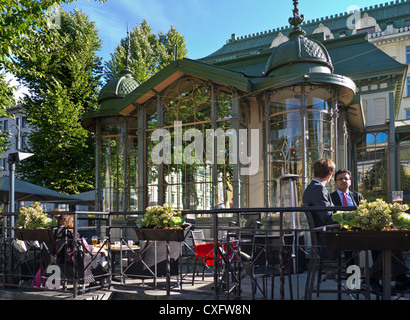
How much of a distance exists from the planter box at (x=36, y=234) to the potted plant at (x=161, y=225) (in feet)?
4.01

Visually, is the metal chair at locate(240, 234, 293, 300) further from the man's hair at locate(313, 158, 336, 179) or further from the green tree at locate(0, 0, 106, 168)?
the green tree at locate(0, 0, 106, 168)

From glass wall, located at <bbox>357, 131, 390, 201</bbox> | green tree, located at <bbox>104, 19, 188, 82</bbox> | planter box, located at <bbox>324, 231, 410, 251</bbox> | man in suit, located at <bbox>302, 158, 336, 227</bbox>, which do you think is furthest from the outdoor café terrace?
green tree, located at <bbox>104, 19, 188, 82</bbox>

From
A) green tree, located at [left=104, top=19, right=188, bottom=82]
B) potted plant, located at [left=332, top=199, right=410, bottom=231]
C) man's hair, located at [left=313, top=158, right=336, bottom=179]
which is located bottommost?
potted plant, located at [left=332, top=199, right=410, bottom=231]

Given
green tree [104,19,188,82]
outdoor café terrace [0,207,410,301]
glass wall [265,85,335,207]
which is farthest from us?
green tree [104,19,188,82]

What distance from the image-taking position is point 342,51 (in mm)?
12625

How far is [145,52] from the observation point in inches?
984

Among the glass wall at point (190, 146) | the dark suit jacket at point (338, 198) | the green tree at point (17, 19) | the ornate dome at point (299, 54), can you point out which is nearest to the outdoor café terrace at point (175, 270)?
the dark suit jacket at point (338, 198)

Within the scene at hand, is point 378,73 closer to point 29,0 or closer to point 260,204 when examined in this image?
point 260,204

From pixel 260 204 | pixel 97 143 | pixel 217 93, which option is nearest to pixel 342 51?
pixel 217 93

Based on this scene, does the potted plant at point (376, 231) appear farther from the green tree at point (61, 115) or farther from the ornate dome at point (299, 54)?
the green tree at point (61, 115)

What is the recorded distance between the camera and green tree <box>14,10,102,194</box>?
60.6ft

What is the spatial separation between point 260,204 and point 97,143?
5390mm

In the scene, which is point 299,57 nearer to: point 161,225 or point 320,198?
point 320,198

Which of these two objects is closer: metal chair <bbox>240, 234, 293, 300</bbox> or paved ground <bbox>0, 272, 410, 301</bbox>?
metal chair <bbox>240, 234, 293, 300</bbox>
